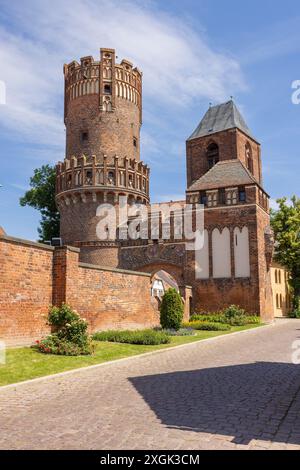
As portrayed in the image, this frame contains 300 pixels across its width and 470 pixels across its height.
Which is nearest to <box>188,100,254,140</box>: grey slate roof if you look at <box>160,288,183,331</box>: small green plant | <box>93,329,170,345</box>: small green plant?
<box>160,288,183,331</box>: small green plant

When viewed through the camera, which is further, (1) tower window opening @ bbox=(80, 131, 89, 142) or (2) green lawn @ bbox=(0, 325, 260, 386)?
(1) tower window opening @ bbox=(80, 131, 89, 142)

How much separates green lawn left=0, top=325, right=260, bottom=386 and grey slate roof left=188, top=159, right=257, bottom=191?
64.9 ft

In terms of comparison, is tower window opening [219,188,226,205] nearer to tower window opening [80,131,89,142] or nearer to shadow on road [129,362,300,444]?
tower window opening [80,131,89,142]

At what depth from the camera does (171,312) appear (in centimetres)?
2172

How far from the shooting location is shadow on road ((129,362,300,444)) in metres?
5.96

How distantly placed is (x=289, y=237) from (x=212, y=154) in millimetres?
10710

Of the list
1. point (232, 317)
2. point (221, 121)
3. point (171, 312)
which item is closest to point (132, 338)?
point (171, 312)

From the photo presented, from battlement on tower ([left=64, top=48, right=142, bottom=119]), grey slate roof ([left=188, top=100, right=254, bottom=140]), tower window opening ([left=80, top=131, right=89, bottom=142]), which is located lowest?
tower window opening ([left=80, top=131, right=89, bottom=142])

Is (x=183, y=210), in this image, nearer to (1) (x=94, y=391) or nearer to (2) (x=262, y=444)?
(1) (x=94, y=391)

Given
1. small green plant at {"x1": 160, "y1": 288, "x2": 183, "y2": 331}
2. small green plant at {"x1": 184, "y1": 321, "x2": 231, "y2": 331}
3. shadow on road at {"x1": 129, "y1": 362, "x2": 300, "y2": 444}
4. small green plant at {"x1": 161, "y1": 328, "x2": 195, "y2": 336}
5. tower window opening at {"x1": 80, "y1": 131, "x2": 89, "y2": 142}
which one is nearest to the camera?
shadow on road at {"x1": 129, "y1": 362, "x2": 300, "y2": 444}

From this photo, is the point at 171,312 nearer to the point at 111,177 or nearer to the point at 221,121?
A: the point at 111,177

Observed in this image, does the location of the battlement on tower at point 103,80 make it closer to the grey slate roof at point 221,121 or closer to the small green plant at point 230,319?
the grey slate roof at point 221,121

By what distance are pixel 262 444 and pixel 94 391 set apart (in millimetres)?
4153

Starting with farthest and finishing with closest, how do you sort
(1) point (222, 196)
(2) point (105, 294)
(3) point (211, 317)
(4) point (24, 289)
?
(1) point (222, 196), (3) point (211, 317), (2) point (105, 294), (4) point (24, 289)
